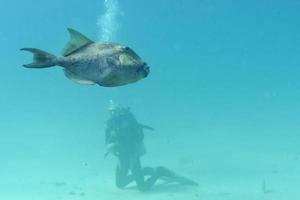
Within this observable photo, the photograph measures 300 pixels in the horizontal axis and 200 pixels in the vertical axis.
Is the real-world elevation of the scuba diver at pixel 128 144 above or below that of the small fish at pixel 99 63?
above

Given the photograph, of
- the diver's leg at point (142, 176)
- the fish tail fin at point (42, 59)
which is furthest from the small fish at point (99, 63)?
the diver's leg at point (142, 176)

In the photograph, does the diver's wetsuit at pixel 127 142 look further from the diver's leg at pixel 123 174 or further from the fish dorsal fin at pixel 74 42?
the fish dorsal fin at pixel 74 42

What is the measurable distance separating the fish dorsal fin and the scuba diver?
52.1ft

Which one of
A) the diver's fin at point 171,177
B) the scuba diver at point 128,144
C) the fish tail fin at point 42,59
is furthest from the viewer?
the diver's fin at point 171,177

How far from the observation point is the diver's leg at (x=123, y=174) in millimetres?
19469

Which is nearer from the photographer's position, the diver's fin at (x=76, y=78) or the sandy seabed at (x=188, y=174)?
the diver's fin at (x=76, y=78)

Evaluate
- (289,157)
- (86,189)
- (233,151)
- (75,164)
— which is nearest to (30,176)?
(75,164)

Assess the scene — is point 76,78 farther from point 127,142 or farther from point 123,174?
point 123,174

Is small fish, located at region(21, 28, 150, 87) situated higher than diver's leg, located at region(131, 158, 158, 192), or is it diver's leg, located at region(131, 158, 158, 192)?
diver's leg, located at region(131, 158, 158, 192)

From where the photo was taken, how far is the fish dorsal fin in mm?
2264

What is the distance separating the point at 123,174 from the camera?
20.2m

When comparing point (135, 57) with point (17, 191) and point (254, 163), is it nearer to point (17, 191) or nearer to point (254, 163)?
point (17, 191)

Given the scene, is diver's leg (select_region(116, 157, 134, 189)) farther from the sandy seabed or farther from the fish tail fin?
the fish tail fin

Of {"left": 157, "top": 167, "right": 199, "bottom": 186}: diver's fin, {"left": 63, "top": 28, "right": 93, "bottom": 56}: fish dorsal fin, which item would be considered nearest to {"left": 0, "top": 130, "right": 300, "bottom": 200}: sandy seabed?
{"left": 157, "top": 167, "right": 199, "bottom": 186}: diver's fin
